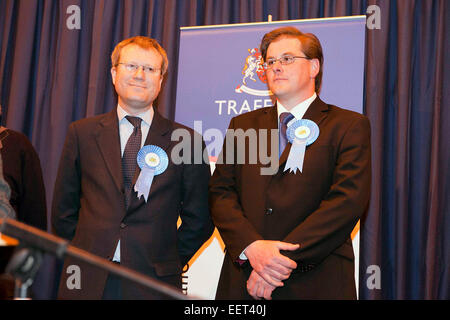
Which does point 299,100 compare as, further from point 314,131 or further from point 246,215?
point 246,215

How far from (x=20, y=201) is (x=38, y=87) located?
1.76 m

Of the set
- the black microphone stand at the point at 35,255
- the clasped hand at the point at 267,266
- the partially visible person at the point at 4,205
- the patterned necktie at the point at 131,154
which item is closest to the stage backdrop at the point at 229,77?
the patterned necktie at the point at 131,154

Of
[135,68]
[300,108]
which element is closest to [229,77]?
[135,68]

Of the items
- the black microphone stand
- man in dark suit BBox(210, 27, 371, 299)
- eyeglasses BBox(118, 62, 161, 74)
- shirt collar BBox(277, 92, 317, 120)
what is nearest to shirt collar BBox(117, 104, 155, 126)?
eyeglasses BBox(118, 62, 161, 74)

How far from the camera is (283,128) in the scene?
2482 millimetres

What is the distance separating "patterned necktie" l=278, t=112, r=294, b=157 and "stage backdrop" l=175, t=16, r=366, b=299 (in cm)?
84

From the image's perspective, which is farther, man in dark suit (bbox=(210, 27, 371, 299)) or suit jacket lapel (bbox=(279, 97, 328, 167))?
suit jacket lapel (bbox=(279, 97, 328, 167))

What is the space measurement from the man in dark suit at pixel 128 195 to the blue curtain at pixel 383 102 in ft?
4.74

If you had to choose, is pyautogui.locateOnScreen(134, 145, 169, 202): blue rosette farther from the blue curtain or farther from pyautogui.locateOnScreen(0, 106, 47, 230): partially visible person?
the blue curtain

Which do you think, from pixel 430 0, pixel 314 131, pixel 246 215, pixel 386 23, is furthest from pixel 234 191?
pixel 430 0

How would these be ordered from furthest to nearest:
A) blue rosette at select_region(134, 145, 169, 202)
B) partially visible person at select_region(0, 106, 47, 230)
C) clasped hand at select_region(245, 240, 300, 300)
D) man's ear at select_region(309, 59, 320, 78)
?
partially visible person at select_region(0, 106, 47, 230)
man's ear at select_region(309, 59, 320, 78)
blue rosette at select_region(134, 145, 169, 202)
clasped hand at select_region(245, 240, 300, 300)

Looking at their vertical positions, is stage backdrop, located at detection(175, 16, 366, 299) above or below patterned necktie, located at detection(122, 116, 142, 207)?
above

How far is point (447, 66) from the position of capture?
355 centimetres

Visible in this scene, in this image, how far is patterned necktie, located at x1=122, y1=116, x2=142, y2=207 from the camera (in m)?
2.48
